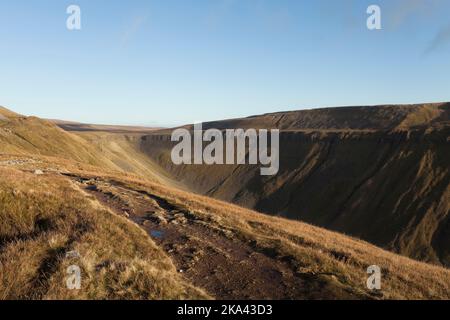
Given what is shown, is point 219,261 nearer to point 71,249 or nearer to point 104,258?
point 104,258

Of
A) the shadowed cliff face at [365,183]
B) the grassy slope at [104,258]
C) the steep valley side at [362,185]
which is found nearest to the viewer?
the grassy slope at [104,258]

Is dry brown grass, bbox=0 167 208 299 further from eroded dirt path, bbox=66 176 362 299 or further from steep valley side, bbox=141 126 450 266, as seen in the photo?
steep valley side, bbox=141 126 450 266

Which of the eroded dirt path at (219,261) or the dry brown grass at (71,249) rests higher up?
the dry brown grass at (71,249)

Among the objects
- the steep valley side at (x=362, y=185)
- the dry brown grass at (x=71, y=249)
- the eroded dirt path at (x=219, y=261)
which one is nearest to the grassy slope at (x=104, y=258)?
the dry brown grass at (x=71, y=249)

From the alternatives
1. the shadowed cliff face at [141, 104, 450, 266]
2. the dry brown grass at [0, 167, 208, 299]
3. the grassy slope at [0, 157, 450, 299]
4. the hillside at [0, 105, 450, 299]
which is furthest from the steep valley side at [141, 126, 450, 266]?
the dry brown grass at [0, 167, 208, 299]

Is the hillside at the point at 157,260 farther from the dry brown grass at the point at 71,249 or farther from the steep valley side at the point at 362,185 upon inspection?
the steep valley side at the point at 362,185

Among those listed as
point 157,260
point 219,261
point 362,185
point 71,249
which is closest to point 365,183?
point 362,185
